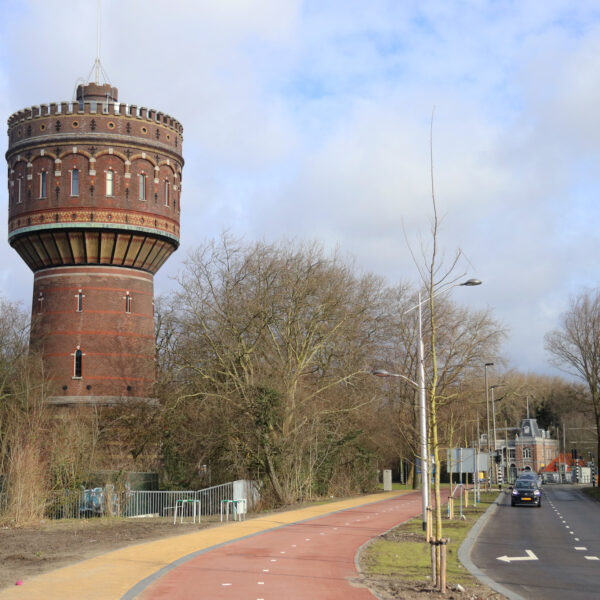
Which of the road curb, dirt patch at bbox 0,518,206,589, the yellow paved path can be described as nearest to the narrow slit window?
dirt patch at bbox 0,518,206,589

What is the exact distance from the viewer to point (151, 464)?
137ft

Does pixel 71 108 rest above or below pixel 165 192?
above

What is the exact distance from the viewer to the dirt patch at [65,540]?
16016 mm

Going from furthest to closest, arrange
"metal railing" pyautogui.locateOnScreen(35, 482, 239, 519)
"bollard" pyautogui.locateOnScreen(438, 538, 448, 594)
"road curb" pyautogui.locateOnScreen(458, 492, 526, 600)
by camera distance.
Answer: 1. "metal railing" pyautogui.locateOnScreen(35, 482, 239, 519)
2. "road curb" pyautogui.locateOnScreen(458, 492, 526, 600)
3. "bollard" pyautogui.locateOnScreen(438, 538, 448, 594)

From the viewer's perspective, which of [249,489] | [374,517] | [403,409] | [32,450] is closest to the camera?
[32,450]

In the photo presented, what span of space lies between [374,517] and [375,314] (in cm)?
2683

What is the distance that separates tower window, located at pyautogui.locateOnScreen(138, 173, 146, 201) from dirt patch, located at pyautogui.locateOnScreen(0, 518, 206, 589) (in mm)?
22239

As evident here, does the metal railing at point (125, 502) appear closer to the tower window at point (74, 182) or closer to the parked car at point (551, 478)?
the tower window at point (74, 182)

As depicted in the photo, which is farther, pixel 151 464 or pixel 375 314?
pixel 375 314

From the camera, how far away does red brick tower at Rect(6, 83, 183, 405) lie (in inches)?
1711

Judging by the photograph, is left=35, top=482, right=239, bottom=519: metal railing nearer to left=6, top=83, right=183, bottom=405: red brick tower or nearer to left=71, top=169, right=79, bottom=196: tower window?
left=6, top=83, right=183, bottom=405: red brick tower

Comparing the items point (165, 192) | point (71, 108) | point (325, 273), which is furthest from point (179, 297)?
point (71, 108)

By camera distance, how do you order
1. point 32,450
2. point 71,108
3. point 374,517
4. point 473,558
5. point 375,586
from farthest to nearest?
point 71,108, point 374,517, point 32,450, point 473,558, point 375,586

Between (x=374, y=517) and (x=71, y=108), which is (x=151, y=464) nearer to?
(x=374, y=517)
